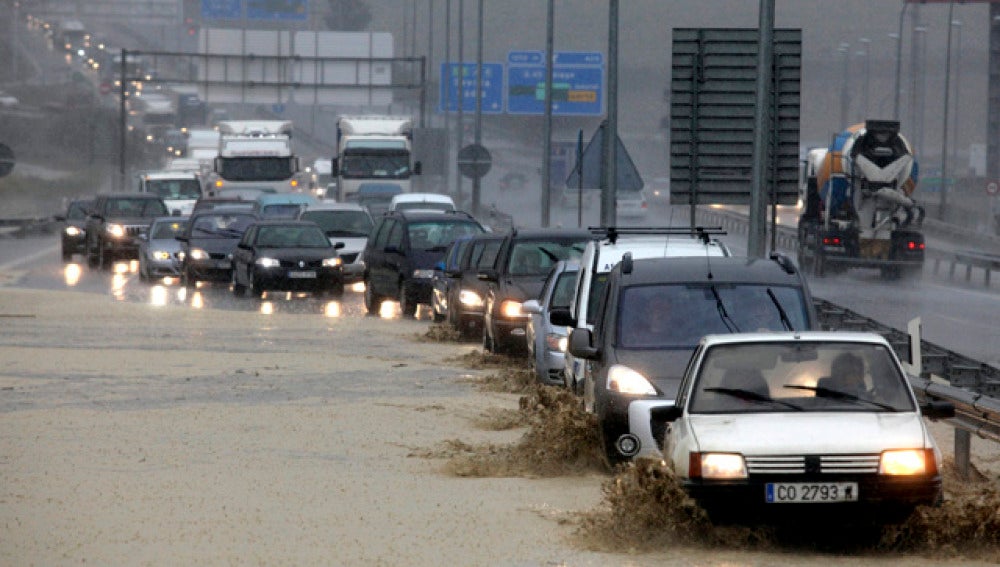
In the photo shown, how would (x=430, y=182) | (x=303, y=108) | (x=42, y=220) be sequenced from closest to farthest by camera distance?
(x=42, y=220)
(x=430, y=182)
(x=303, y=108)

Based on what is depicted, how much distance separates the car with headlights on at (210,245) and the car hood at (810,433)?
97.1ft

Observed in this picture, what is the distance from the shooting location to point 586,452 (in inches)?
510

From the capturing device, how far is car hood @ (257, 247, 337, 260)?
1387 inches

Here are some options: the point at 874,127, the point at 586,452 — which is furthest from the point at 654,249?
the point at 874,127

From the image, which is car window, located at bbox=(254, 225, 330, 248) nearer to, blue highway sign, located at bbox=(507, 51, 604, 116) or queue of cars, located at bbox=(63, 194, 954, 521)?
queue of cars, located at bbox=(63, 194, 954, 521)

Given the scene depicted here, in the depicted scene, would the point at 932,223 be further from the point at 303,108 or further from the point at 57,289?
the point at 303,108

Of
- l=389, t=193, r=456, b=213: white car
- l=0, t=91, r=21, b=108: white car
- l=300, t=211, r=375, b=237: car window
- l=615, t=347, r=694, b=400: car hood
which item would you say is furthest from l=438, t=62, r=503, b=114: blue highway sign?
l=0, t=91, r=21, b=108: white car

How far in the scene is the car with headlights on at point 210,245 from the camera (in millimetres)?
38969

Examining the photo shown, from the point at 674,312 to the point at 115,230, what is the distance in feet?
117

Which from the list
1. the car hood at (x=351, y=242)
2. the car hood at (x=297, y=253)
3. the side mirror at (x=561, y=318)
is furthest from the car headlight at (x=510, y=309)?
the car hood at (x=351, y=242)

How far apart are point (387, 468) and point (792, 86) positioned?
11.6 m

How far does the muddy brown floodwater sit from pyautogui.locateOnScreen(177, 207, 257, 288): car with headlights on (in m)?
16.6

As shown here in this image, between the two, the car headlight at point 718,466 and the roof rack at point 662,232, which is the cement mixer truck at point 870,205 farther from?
the car headlight at point 718,466

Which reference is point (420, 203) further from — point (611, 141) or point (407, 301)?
point (611, 141)
